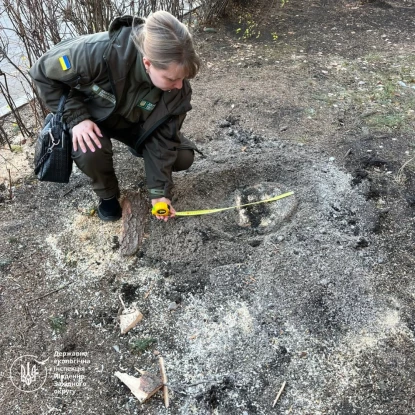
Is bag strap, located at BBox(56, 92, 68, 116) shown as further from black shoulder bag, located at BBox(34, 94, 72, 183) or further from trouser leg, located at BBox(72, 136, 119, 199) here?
trouser leg, located at BBox(72, 136, 119, 199)

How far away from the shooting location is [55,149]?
2080 mm

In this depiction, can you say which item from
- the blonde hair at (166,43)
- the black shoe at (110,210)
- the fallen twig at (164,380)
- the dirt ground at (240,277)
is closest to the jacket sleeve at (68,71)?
the blonde hair at (166,43)

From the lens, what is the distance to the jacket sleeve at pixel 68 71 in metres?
1.95

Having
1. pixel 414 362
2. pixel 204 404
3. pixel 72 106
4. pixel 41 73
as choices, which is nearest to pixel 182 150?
pixel 72 106

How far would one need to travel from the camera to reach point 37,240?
7.79 feet

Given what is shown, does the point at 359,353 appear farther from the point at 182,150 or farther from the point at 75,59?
the point at 75,59

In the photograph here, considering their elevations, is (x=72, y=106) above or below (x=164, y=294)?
above

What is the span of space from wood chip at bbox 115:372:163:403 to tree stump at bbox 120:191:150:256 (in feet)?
2.25

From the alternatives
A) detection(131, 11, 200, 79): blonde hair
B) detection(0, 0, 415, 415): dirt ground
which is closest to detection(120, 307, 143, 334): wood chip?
detection(0, 0, 415, 415): dirt ground

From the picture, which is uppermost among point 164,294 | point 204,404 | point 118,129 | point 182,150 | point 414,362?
point 118,129

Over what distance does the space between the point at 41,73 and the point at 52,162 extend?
0.44m

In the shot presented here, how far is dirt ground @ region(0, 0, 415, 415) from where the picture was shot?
1.76m

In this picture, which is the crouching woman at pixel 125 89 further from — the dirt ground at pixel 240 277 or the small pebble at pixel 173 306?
the small pebble at pixel 173 306

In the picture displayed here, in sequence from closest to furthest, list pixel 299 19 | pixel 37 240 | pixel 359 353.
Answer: pixel 359 353, pixel 37 240, pixel 299 19
